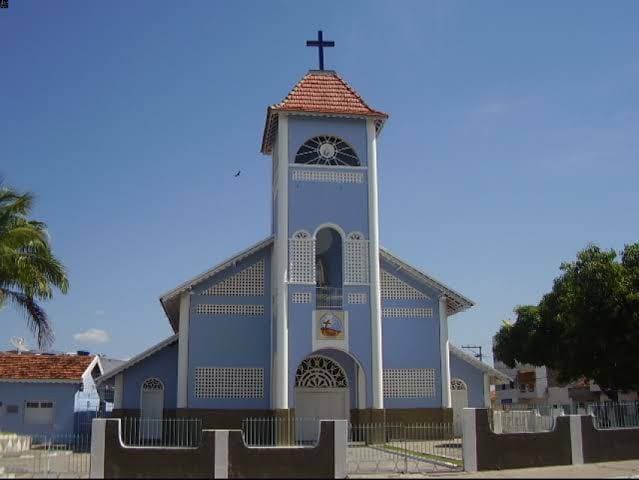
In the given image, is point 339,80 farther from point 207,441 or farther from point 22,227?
point 207,441

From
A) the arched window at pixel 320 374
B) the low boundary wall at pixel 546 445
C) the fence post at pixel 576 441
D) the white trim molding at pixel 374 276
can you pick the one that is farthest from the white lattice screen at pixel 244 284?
the fence post at pixel 576 441

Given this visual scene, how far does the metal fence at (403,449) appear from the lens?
1942 centimetres

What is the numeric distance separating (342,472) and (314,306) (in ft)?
32.8

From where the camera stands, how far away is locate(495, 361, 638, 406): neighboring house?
55500 millimetres

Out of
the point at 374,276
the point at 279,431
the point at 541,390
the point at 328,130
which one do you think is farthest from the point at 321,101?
the point at 541,390

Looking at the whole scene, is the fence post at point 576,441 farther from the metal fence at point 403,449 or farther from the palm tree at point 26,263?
the palm tree at point 26,263

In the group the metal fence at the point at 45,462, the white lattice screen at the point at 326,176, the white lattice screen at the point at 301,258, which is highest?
the white lattice screen at the point at 326,176

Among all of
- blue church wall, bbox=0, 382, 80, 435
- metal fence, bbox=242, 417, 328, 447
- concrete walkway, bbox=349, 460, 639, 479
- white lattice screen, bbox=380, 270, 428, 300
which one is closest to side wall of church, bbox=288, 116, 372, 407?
metal fence, bbox=242, 417, 328, 447

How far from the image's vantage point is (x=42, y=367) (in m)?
34.0

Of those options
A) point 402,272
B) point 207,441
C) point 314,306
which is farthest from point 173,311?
point 207,441

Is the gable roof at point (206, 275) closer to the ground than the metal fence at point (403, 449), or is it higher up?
higher up

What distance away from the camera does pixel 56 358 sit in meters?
34.8

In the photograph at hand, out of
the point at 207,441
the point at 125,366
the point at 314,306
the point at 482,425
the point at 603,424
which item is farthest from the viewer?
the point at 125,366

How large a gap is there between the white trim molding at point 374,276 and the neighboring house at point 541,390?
99.6 ft
